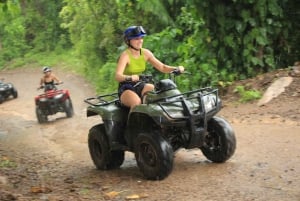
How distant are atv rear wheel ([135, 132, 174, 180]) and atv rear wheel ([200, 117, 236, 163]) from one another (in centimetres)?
89

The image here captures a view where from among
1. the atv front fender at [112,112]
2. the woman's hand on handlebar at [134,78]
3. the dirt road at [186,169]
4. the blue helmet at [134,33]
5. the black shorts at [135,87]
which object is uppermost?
the blue helmet at [134,33]

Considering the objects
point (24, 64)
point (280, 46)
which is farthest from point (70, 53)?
point (280, 46)

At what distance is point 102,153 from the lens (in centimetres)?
775

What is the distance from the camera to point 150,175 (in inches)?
266

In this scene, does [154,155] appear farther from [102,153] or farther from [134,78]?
[102,153]

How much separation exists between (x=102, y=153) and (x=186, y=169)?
1.36m

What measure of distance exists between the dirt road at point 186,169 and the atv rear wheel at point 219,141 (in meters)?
0.14

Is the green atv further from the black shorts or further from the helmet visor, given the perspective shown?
the helmet visor

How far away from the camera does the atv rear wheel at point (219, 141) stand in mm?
7074

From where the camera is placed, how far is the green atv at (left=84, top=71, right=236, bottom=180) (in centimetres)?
654

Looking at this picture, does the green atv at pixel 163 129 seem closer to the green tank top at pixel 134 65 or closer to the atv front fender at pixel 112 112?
the atv front fender at pixel 112 112

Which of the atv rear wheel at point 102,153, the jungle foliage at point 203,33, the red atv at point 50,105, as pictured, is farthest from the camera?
the red atv at point 50,105

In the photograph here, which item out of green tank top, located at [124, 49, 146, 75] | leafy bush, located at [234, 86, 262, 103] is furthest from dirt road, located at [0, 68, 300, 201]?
green tank top, located at [124, 49, 146, 75]

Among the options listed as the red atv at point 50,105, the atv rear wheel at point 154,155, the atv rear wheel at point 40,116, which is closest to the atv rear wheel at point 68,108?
the red atv at point 50,105
